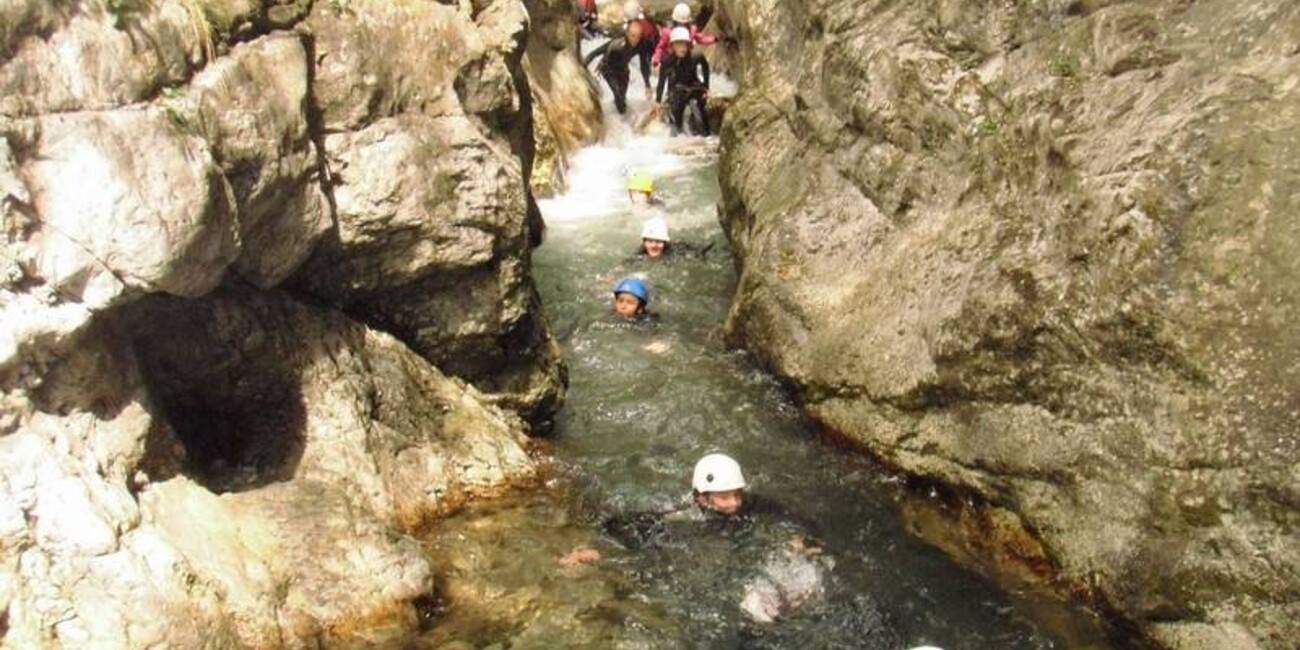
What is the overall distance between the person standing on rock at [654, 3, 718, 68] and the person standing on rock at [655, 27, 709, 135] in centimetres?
21

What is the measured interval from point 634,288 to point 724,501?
4.25m

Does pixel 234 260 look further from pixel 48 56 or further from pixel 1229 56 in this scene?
→ pixel 1229 56

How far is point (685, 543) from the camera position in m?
A: 7.38

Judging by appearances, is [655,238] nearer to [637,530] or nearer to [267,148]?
[637,530]

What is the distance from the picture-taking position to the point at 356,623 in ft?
18.8

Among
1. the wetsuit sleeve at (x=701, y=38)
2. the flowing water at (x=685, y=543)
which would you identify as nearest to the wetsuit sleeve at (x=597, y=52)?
A: the wetsuit sleeve at (x=701, y=38)

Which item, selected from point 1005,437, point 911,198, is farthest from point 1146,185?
point 911,198

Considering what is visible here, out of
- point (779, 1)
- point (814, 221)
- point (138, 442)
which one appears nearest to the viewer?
point (138, 442)

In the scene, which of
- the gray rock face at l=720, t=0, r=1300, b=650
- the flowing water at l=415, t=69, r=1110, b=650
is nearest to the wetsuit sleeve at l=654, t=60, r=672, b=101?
the flowing water at l=415, t=69, r=1110, b=650

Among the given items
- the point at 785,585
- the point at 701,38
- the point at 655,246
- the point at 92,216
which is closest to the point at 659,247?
the point at 655,246

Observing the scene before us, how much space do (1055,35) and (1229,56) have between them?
4.91 ft

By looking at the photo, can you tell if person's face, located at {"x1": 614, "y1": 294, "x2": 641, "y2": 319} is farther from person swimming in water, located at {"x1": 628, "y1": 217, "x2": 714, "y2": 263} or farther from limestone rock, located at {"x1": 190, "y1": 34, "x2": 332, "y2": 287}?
limestone rock, located at {"x1": 190, "y1": 34, "x2": 332, "y2": 287}

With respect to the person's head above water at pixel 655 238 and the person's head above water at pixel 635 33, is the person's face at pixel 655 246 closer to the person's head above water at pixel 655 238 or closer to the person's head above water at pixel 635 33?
the person's head above water at pixel 655 238

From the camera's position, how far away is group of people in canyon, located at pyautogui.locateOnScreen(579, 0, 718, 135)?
64.1 ft
